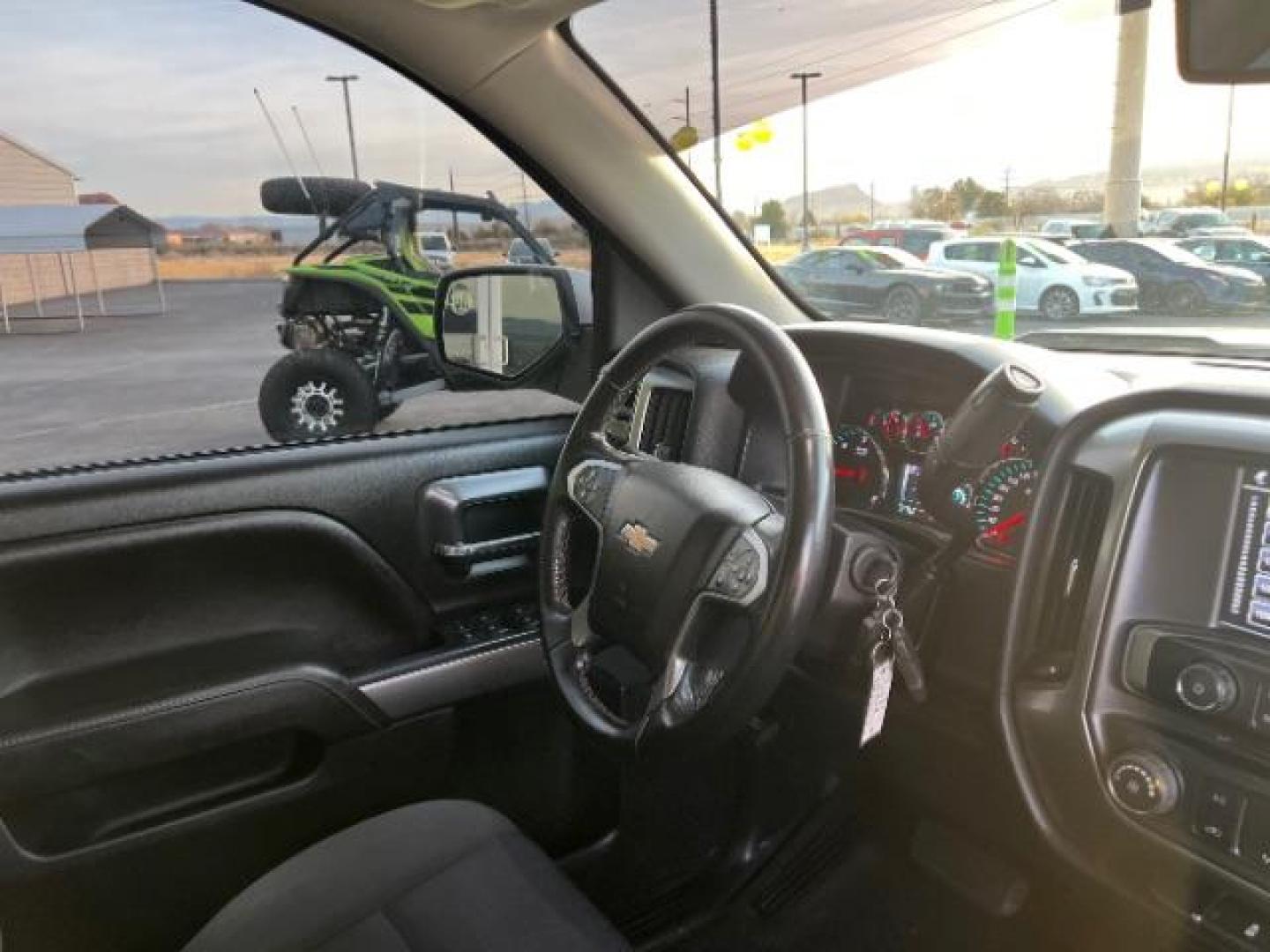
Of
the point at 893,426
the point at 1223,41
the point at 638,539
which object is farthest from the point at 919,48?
the point at 638,539

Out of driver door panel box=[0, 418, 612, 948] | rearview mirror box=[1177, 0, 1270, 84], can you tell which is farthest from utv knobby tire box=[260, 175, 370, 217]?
rearview mirror box=[1177, 0, 1270, 84]

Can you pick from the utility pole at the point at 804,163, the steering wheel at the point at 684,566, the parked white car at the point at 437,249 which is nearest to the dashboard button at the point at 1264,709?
the steering wheel at the point at 684,566

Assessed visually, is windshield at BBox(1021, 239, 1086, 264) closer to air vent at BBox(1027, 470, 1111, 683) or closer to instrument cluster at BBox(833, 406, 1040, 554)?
instrument cluster at BBox(833, 406, 1040, 554)

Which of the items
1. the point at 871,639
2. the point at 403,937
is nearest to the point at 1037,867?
the point at 871,639

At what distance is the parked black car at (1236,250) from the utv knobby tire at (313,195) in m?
1.76

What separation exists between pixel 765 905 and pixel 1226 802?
95 cm

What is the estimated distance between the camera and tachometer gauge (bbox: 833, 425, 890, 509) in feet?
5.98

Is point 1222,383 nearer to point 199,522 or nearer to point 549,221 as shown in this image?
point 549,221

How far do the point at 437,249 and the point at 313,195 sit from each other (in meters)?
0.31

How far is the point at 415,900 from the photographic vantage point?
143cm

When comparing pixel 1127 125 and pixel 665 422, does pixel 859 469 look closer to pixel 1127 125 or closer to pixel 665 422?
pixel 665 422

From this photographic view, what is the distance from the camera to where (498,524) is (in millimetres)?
2246

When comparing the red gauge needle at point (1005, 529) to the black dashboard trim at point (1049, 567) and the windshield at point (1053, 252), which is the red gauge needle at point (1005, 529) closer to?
the black dashboard trim at point (1049, 567)

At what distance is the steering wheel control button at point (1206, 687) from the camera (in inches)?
51.3
